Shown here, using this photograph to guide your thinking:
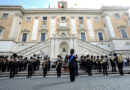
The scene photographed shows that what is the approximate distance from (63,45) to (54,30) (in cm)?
760

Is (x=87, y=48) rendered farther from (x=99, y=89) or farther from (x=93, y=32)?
(x=99, y=89)

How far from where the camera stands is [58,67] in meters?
6.91

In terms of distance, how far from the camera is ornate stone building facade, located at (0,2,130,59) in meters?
16.7

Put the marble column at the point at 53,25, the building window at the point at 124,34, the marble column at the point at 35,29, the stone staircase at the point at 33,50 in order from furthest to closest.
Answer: the marble column at the point at 53,25 < the marble column at the point at 35,29 < the building window at the point at 124,34 < the stone staircase at the point at 33,50

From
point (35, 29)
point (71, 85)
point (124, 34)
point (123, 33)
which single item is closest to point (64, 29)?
point (35, 29)

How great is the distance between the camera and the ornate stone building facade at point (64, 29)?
54.9 ft

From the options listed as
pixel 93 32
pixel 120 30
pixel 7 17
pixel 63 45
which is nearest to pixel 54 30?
pixel 63 45

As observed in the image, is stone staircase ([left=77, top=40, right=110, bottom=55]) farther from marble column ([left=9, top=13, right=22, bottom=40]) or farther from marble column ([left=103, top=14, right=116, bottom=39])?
marble column ([left=9, top=13, right=22, bottom=40])

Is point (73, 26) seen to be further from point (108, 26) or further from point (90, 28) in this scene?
point (108, 26)

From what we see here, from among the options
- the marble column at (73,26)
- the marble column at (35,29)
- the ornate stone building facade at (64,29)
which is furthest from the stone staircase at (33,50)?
the marble column at (73,26)

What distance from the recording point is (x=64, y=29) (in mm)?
21344

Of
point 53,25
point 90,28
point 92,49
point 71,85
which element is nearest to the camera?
point 71,85

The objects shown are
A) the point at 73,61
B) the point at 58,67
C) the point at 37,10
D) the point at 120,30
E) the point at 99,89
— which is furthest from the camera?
the point at 37,10

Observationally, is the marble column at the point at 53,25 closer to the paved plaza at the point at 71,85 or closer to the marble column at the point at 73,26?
the marble column at the point at 73,26
